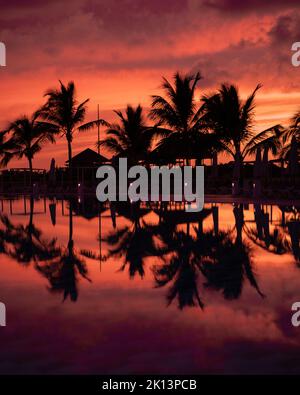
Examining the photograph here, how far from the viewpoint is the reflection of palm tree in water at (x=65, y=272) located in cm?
620

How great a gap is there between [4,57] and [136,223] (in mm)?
13866

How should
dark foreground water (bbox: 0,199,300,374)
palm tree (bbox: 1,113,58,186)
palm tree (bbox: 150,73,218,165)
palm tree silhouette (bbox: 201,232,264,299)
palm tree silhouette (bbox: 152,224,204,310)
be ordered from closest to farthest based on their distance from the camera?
dark foreground water (bbox: 0,199,300,374), palm tree silhouette (bbox: 152,224,204,310), palm tree silhouette (bbox: 201,232,264,299), palm tree (bbox: 150,73,218,165), palm tree (bbox: 1,113,58,186)

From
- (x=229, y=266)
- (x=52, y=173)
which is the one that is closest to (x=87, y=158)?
(x=52, y=173)

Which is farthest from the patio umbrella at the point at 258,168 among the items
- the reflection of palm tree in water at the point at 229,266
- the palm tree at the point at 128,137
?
the reflection of palm tree in water at the point at 229,266

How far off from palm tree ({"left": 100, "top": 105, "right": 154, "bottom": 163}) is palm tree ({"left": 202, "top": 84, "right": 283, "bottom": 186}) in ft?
19.6

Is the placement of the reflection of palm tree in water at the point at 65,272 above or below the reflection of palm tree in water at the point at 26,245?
below

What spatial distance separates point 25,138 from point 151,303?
3583 centimetres

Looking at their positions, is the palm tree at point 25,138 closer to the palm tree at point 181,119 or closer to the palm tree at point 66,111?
the palm tree at point 66,111

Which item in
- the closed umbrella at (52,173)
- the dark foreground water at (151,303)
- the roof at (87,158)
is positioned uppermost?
the roof at (87,158)

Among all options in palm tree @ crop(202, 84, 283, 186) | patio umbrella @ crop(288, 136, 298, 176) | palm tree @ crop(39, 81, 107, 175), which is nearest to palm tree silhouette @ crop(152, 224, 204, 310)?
patio umbrella @ crop(288, 136, 298, 176)

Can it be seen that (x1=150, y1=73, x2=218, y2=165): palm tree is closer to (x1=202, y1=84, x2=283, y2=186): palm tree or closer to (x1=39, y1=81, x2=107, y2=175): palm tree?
(x1=202, y1=84, x2=283, y2=186): palm tree

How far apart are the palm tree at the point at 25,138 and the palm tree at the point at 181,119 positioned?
1007 centimetres

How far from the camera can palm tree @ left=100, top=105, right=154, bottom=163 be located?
34062 mm

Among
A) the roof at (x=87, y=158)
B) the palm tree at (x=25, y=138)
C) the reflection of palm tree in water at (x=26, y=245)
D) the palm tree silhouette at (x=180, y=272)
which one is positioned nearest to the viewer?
the palm tree silhouette at (x=180, y=272)
